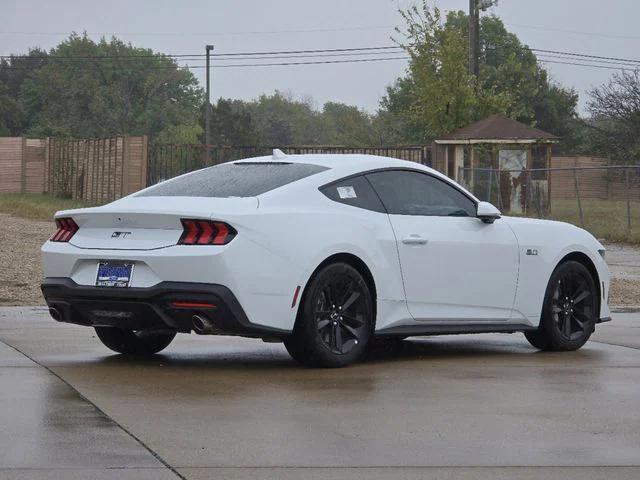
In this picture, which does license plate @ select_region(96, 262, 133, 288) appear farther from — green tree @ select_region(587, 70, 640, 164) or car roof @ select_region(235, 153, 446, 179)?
green tree @ select_region(587, 70, 640, 164)

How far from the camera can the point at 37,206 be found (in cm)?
4312

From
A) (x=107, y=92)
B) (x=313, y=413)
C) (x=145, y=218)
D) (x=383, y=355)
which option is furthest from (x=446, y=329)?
(x=107, y=92)

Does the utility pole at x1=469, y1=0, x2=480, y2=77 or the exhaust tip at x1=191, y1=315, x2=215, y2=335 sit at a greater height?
the utility pole at x1=469, y1=0, x2=480, y2=77

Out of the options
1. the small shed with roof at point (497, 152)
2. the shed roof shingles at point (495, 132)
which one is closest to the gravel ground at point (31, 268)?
the small shed with roof at point (497, 152)

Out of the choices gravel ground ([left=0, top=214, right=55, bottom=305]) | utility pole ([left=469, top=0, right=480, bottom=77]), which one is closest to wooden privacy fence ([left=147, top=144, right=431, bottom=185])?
utility pole ([left=469, top=0, right=480, bottom=77])

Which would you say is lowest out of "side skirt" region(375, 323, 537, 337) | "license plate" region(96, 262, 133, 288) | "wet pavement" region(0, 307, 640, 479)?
"wet pavement" region(0, 307, 640, 479)

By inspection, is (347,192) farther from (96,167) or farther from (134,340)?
(96,167)

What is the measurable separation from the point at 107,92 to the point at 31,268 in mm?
101152

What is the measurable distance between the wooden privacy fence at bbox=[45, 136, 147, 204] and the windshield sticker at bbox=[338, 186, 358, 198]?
3429cm

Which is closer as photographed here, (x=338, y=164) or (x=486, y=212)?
(x=338, y=164)

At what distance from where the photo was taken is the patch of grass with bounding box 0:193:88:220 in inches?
1478

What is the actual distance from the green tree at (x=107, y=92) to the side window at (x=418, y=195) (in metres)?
93.2

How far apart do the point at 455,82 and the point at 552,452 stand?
37.3 metres

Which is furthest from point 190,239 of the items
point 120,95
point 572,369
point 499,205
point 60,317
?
point 120,95
